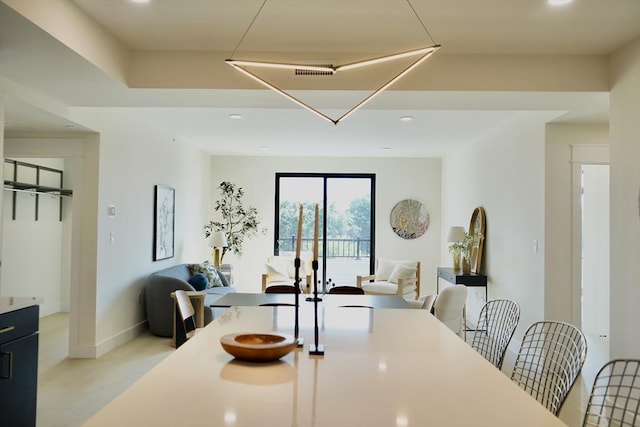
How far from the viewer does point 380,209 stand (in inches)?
368

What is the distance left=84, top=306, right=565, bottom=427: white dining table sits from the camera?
4.04 feet

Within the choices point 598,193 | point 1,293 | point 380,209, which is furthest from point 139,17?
point 380,209

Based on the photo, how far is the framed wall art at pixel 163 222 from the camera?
254 inches

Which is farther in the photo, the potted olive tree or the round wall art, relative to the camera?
the round wall art

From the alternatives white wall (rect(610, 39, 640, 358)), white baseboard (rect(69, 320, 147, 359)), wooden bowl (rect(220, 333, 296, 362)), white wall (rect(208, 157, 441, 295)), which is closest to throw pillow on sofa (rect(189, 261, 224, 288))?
white baseboard (rect(69, 320, 147, 359))

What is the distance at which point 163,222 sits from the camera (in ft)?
22.0

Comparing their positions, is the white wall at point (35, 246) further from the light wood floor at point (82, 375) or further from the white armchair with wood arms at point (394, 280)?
the white armchair with wood arms at point (394, 280)

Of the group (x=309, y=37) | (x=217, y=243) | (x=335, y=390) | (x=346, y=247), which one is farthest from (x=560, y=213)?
(x=217, y=243)

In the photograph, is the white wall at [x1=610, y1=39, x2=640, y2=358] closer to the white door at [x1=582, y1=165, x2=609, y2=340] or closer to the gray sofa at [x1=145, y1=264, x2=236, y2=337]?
the white door at [x1=582, y1=165, x2=609, y2=340]

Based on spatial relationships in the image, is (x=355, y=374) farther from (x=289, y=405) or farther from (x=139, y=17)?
(x=139, y=17)

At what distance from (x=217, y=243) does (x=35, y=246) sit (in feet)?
8.41

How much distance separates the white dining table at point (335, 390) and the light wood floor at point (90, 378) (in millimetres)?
2194

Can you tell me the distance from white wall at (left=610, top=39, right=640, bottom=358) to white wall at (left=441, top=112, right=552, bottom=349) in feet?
3.67

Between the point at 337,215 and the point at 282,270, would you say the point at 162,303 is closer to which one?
the point at 282,270
